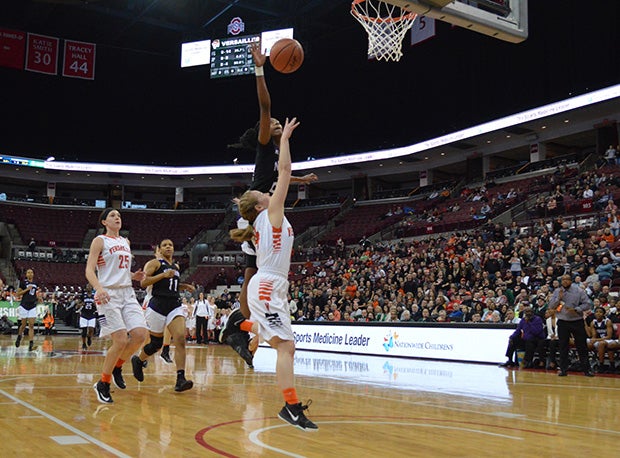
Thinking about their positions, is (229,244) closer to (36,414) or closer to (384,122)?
(384,122)

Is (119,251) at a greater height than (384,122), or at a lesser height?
lesser

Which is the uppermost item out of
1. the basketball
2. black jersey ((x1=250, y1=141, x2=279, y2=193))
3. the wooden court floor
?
the basketball

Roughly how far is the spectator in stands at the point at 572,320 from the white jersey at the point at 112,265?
817 centimetres

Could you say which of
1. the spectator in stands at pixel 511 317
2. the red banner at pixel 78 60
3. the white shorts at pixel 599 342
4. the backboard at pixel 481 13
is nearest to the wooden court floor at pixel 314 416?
the white shorts at pixel 599 342

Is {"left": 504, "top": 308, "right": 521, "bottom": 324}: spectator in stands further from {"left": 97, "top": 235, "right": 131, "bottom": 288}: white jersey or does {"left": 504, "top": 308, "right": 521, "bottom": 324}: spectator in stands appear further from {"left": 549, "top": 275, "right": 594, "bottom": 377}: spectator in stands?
{"left": 97, "top": 235, "right": 131, "bottom": 288}: white jersey

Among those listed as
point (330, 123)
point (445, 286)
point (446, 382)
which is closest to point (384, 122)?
point (330, 123)

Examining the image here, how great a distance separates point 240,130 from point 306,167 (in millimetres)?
5643

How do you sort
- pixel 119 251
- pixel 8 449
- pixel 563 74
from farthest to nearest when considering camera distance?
1. pixel 563 74
2. pixel 119 251
3. pixel 8 449

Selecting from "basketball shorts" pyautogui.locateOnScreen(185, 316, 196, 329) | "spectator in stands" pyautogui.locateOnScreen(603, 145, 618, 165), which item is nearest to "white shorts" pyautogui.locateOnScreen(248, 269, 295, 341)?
"basketball shorts" pyautogui.locateOnScreen(185, 316, 196, 329)

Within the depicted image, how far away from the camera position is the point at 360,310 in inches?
802

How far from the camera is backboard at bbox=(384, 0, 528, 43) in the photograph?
802cm

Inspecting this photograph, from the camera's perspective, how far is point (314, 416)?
596 cm

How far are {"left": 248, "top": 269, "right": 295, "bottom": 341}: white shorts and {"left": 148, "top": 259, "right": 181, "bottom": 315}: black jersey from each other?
317 centimetres

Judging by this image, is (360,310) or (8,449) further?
(360,310)
